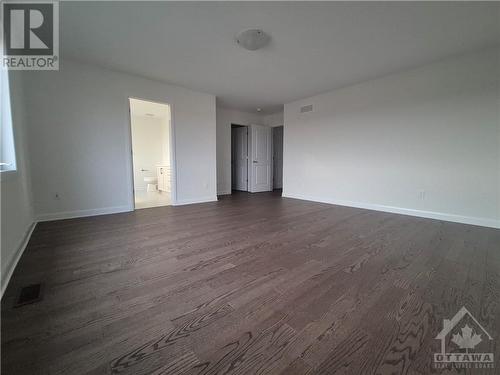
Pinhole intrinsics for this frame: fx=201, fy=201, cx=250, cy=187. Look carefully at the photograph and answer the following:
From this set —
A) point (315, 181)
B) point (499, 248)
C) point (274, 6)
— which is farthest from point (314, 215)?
point (274, 6)

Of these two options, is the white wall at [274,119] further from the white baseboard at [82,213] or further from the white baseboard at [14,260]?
the white baseboard at [14,260]

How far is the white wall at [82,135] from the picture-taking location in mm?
3143

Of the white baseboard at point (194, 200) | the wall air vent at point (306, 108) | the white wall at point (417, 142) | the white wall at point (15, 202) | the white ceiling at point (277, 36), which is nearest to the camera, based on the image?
the white wall at point (15, 202)

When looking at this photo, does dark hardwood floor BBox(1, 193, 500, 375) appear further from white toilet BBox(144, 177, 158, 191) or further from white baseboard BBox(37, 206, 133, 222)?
white toilet BBox(144, 177, 158, 191)

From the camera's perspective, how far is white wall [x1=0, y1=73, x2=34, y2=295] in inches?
66.1

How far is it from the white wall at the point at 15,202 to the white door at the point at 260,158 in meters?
4.97

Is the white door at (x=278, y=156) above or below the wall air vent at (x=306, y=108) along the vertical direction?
below

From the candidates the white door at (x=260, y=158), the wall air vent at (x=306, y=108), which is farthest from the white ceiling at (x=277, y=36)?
the white door at (x=260, y=158)

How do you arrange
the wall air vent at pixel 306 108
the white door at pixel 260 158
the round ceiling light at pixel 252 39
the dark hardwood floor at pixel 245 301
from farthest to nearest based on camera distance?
1. the white door at pixel 260 158
2. the wall air vent at pixel 306 108
3. the round ceiling light at pixel 252 39
4. the dark hardwood floor at pixel 245 301

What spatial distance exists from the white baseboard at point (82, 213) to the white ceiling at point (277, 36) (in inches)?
98.1

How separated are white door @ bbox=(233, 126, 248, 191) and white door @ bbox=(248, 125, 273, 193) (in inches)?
11.0

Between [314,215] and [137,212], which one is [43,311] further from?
[314,215]

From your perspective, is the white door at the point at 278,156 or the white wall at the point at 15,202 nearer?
the white wall at the point at 15,202

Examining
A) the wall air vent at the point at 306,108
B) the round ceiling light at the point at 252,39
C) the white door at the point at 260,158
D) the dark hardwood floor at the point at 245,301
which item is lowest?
the dark hardwood floor at the point at 245,301
